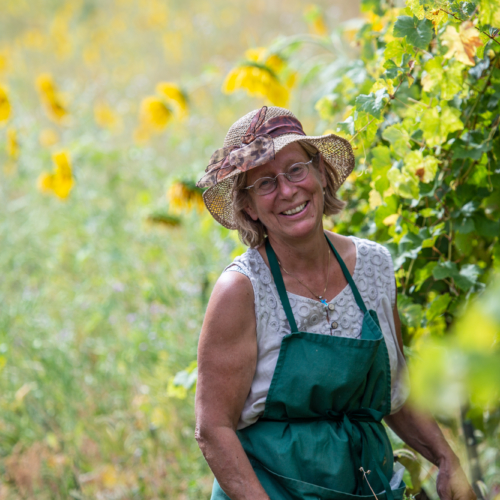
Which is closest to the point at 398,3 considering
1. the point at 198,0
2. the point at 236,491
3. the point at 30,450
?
the point at 236,491

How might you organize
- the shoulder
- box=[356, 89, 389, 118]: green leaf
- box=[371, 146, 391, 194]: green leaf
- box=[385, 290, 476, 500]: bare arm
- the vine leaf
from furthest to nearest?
box=[371, 146, 391, 194]: green leaf
box=[385, 290, 476, 500]: bare arm
the shoulder
box=[356, 89, 389, 118]: green leaf
the vine leaf

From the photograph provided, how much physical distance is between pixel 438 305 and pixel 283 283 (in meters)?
0.53

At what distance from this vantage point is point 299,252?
5.45ft

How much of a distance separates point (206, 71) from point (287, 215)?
165 centimetres

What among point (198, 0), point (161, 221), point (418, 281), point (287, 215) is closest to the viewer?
point (287, 215)

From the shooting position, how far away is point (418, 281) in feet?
6.06

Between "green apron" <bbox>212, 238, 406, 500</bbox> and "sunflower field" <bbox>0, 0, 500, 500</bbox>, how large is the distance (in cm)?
25

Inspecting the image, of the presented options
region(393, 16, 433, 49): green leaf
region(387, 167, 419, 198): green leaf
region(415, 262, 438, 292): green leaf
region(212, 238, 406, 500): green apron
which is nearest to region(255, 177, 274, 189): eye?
region(212, 238, 406, 500): green apron

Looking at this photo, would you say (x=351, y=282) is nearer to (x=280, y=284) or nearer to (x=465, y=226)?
(x=280, y=284)

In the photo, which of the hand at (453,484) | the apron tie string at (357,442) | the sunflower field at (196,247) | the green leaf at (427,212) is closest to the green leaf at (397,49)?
the sunflower field at (196,247)

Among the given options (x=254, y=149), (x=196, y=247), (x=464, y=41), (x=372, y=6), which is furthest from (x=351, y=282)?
(x=196, y=247)

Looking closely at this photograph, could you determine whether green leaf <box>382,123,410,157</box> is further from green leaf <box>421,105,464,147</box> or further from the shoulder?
the shoulder

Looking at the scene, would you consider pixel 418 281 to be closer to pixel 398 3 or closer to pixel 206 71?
pixel 398 3

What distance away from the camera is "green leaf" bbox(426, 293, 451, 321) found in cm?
177
